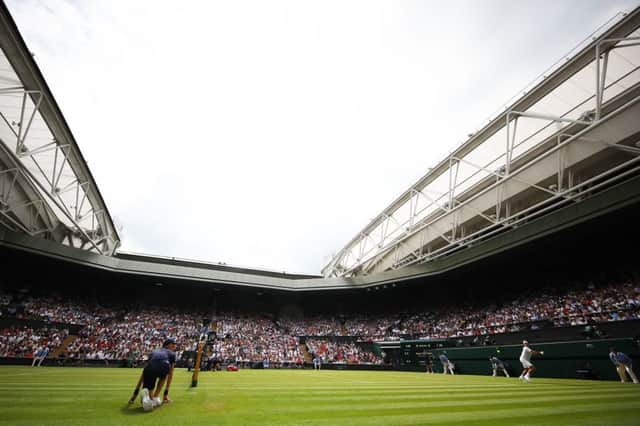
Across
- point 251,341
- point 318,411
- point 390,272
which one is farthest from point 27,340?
point 390,272

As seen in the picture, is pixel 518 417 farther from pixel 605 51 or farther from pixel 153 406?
pixel 605 51

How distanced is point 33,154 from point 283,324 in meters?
27.7

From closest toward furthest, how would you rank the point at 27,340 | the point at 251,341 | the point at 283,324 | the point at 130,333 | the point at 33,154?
the point at 33,154 → the point at 27,340 → the point at 130,333 → the point at 251,341 → the point at 283,324

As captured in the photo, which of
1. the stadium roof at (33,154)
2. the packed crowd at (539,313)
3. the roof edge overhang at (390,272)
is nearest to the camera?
the stadium roof at (33,154)

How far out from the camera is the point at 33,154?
15.1 metres

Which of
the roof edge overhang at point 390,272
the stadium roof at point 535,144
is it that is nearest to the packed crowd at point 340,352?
the roof edge overhang at point 390,272

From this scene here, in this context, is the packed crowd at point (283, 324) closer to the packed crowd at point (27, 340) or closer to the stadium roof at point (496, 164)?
the packed crowd at point (27, 340)

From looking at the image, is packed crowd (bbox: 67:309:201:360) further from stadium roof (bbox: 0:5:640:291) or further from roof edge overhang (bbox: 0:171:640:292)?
stadium roof (bbox: 0:5:640:291)

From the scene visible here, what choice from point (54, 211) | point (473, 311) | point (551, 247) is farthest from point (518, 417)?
point (54, 211)

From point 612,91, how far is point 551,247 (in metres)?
11.2

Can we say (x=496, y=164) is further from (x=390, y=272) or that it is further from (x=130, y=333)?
(x=130, y=333)

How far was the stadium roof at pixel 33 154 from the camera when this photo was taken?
12992mm

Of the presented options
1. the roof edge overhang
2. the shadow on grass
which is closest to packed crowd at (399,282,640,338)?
the roof edge overhang

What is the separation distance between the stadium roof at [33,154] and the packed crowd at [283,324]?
7.12 metres
